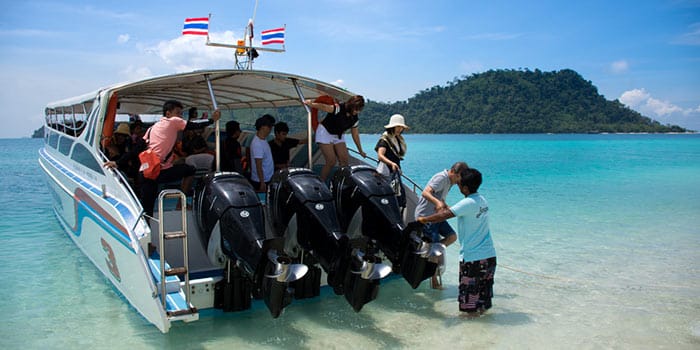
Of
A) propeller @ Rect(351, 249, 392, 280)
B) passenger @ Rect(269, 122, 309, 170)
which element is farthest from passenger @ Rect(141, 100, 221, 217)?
propeller @ Rect(351, 249, 392, 280)

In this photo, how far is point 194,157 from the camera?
6.67 meters

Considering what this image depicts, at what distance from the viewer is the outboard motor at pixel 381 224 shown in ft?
14.7

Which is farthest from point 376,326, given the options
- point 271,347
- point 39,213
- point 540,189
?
A: point 540,189

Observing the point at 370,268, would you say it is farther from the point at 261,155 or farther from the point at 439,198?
the point at 261,155

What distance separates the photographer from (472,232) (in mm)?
4730

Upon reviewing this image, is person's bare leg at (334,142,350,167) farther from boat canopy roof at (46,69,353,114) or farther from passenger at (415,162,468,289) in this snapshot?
passenger at (415,162,468,289)

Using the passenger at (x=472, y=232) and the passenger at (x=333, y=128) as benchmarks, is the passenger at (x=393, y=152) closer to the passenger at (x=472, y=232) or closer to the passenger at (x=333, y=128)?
the passenger at (x=333, y=128)

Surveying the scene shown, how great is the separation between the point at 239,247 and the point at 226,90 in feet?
12.3

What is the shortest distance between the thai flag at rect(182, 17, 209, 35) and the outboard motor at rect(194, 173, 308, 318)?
127 inches

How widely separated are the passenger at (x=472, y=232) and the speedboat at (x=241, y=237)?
1.35 feet

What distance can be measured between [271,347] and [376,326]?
3.35 feet

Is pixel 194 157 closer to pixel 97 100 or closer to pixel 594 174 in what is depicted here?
pixel 97 100

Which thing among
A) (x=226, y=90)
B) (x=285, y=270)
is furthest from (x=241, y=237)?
(x=226, y=90)

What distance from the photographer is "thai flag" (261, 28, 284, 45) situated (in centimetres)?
740
